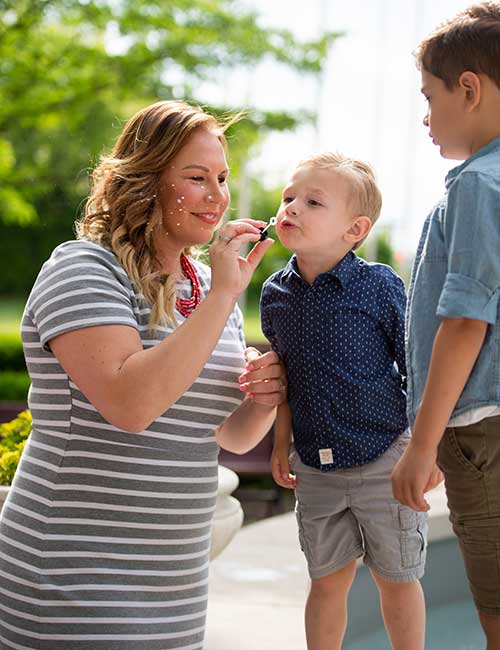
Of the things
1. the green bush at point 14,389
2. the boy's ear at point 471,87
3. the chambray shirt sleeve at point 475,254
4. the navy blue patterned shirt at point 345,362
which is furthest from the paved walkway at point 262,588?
the green bush at point 14,389

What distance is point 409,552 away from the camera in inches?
92.4

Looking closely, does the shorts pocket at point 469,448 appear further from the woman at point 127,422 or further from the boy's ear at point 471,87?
the boy's ear at point 471,87

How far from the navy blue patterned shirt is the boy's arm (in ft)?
0.13

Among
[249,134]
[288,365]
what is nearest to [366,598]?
[288,365]

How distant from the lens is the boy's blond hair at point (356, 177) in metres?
2.32

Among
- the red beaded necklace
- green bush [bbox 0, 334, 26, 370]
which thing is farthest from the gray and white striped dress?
green bush [bbox 0, 334, 26, 370]

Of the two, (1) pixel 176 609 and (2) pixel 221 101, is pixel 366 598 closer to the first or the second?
(1) pixel 176 609

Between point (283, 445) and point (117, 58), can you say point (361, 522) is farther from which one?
point (117, 58)

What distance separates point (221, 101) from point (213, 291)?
404 inches

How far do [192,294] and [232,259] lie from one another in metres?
0.32

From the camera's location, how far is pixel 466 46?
5.52ft

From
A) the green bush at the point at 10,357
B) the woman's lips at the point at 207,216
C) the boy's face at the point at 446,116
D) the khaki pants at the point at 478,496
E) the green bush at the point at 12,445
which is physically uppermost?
the boy's face at the point at 446,116

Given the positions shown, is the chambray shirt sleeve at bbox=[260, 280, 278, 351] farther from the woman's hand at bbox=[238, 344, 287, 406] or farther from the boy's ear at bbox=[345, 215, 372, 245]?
the boy's ear at bbox=[345, 215, 372, 245]

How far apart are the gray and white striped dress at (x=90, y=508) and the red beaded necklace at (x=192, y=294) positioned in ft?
0.42
